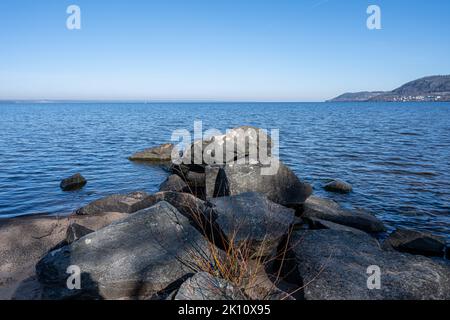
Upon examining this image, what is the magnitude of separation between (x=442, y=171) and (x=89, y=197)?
17615 mm

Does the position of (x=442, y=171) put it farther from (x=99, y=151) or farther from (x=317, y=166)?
(x=99, y=151)

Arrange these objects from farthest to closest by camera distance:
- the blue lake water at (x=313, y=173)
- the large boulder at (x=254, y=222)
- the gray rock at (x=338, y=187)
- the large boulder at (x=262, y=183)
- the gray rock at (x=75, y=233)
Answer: the gray rock at (x=338, y=187) → the blue lake water at (x=313, y=173) → the large boulder at (x=262, y=183) → the gray rock at (x=75, y=233) → the large boulder at (x=254, y=222)

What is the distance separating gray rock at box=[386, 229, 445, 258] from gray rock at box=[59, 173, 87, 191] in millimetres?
12332

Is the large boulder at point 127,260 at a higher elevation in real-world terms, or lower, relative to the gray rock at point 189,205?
lower

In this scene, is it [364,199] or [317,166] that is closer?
[364,199]

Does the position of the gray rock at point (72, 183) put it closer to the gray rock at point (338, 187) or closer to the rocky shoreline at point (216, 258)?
the rocky shoreline at point (216, 258)

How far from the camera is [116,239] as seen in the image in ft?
17.5

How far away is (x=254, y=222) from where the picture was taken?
5.97m

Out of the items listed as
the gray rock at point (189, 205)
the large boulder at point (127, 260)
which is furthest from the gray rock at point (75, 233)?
the gray rock at point (189, 205)

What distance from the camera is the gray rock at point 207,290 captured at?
3.83 m

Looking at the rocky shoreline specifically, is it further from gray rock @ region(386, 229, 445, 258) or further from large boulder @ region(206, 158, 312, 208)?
large boulder @ region(206, 158, 312, 208)

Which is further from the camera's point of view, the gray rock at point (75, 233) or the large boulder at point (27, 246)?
the gray rock at point (75, 233)

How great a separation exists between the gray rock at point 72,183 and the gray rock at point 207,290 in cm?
1090
